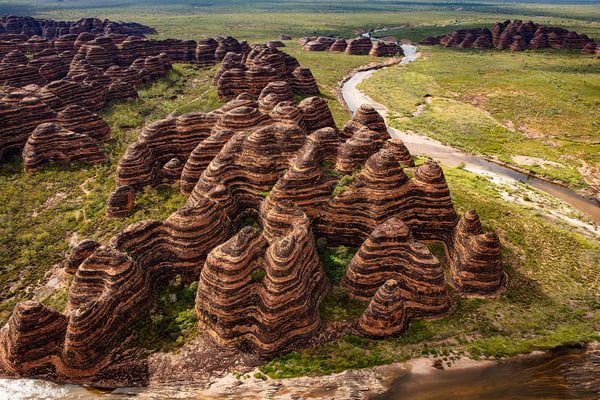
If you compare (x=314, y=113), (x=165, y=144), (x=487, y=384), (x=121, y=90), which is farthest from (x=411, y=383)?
(x=121, y=90)

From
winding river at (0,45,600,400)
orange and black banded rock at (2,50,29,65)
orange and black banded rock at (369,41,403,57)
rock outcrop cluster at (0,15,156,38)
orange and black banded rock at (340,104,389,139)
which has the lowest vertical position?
winding river at (0,45,600,400)

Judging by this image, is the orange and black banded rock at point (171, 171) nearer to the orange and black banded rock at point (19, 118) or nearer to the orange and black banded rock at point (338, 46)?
the orange and black banded rock at point (19, 118)

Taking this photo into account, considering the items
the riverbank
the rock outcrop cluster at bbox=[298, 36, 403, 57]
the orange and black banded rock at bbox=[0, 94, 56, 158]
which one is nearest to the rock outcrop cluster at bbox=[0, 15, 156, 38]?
the rock outcrop cluster at bbox=[298, 36, 403, 57]

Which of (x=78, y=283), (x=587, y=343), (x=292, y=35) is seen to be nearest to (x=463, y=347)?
(x=587, y=343)

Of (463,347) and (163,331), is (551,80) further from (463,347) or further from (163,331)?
(163,331)

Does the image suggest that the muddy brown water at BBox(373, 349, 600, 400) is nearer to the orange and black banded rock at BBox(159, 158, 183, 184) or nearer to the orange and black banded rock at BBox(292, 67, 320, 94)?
the orange and black banded rock at BBox(159, 158, 183, 184)

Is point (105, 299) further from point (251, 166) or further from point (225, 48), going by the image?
point (225, 48)
